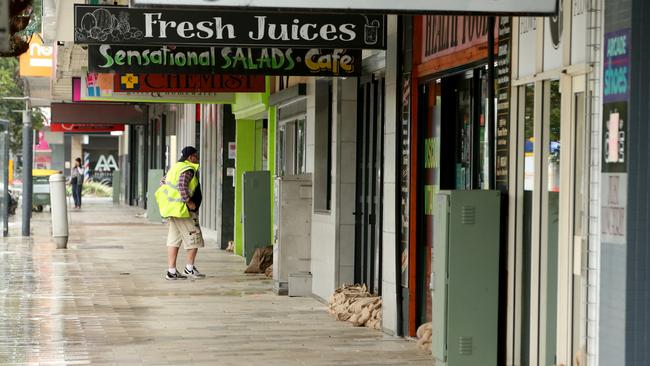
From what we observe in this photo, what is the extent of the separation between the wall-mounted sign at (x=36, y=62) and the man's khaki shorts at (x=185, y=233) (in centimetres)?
1678

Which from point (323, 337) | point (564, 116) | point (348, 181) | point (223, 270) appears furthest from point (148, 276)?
point (564, 116)

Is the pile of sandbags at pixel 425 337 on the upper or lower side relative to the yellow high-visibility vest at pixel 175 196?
lower

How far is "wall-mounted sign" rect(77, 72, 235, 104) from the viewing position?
17.6 m

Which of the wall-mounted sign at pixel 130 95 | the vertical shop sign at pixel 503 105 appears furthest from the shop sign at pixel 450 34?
the wall-mounted sign at pixel 130 95

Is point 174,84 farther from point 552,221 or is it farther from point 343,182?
point 552,221

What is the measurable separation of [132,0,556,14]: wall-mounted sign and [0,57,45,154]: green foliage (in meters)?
42.1

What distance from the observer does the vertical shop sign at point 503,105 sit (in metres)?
8.70

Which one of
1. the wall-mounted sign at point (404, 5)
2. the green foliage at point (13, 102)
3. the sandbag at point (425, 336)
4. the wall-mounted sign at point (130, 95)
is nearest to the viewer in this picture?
the wall-mounted sign at point (404, 5)

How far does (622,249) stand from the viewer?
6.85m

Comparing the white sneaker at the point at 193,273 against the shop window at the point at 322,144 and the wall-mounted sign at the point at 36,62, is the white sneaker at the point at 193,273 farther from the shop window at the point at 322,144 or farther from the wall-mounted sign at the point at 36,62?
the wall-mounted sign at the point at 36,62

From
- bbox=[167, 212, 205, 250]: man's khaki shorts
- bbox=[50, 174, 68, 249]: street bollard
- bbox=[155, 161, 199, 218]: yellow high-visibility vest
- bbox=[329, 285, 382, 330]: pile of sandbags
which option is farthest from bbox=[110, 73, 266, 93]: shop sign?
bbox=[50, 174, 68, 249]: street bollard

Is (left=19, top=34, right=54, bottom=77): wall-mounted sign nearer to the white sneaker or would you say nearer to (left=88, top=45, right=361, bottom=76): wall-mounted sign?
the white sneaker

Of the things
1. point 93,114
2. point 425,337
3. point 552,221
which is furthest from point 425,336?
point 93,114

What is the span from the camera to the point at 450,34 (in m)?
10.2
